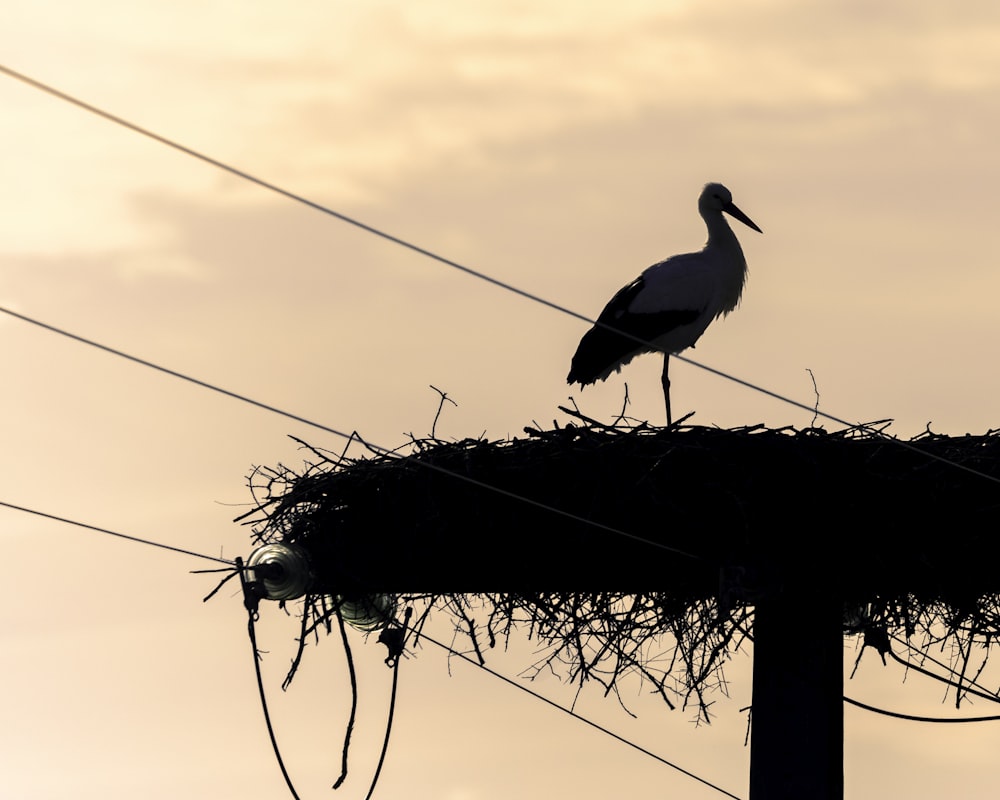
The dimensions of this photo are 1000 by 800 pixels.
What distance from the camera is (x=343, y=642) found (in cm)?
893

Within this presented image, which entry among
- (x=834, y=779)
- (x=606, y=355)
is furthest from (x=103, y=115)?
(x=606, y=355)

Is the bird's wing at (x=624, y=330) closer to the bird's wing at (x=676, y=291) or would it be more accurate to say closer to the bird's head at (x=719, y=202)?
the bird's wing at (x=676, y=291)

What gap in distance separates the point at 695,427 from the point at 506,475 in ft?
2.94

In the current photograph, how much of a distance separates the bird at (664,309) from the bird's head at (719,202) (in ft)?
1.75

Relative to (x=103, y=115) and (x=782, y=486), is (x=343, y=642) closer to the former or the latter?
(x=782, y=486)

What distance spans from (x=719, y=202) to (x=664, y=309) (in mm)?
1264

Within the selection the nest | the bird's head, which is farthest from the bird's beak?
the nest

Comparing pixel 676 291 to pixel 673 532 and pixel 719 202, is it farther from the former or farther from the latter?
pixel 673 532

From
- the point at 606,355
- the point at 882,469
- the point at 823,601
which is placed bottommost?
the point at 823,601

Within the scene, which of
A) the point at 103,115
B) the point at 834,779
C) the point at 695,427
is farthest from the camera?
the point at 695,427

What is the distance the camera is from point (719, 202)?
13375mm

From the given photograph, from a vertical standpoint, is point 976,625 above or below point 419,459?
below

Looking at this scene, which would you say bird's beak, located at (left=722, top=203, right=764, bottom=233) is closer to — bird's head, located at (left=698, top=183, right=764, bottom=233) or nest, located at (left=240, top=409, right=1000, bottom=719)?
bird's head, located at (left=698, top=183, right=764, bottom=233)

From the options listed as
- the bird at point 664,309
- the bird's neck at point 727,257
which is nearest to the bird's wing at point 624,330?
the bird at point 664,309
